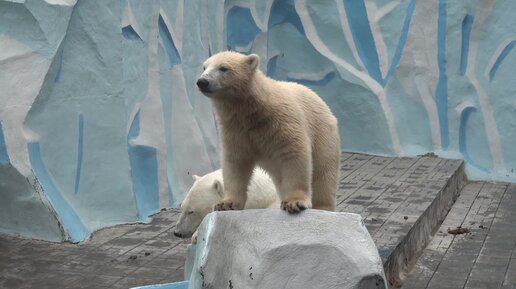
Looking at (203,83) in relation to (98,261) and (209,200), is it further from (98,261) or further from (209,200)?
(98,261)

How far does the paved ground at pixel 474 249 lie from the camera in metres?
5.18

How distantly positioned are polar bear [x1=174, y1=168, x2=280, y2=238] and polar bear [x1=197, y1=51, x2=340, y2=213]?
768 millimetres

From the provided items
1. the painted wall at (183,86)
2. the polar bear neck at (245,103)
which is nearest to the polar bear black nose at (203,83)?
the polar bear neck at (245,103)

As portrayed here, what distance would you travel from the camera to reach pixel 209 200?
4.38m

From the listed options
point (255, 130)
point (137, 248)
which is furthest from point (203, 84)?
point (137, 248)

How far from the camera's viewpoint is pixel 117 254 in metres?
5.39

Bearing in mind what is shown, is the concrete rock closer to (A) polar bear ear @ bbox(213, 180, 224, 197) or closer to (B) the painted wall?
(A) polar bear ear @ bbox(213, 180, 224, 197)

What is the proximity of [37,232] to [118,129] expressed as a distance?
1.05 metres

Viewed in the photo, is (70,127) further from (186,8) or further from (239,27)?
(239,27)

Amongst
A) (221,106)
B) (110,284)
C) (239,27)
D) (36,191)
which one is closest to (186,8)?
(239,27)

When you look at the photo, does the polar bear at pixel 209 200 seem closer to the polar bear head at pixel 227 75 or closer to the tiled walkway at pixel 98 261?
the tiled walkway at pixel 98 261

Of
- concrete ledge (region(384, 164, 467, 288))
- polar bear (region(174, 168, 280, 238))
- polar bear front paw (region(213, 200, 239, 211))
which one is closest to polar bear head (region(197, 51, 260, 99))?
polar bear front paw (region(213, 200, 239, 211))

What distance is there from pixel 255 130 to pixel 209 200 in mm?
1026

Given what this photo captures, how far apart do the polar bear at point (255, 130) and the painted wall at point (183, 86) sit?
2.46m
